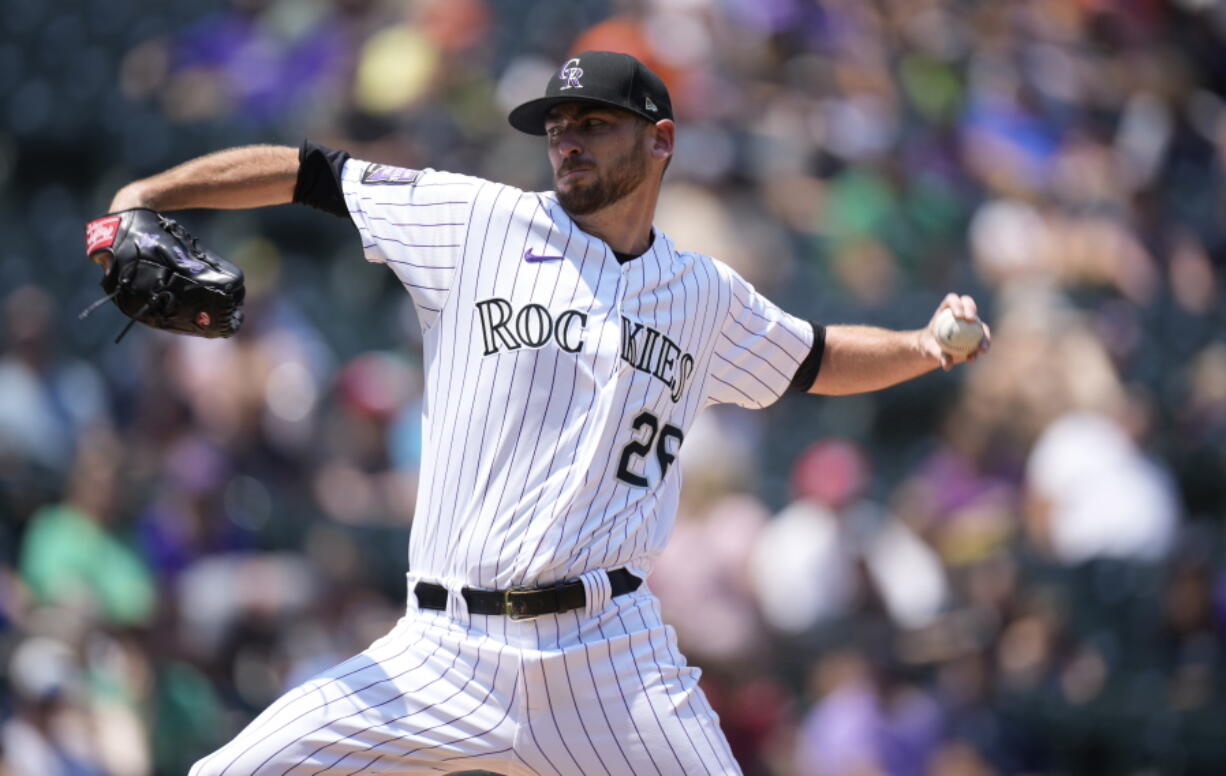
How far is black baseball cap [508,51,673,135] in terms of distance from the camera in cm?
328

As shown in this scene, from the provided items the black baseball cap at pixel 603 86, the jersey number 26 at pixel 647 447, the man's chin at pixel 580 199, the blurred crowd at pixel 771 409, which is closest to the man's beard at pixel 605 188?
the man's chin at pixel 580 199

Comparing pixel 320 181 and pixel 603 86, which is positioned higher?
pixel 603 86

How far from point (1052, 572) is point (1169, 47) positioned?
13.5 feet

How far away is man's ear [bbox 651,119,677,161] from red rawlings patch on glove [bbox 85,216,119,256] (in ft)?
3.80

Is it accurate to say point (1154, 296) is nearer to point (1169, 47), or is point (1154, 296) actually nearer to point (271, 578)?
point (1169, 47)

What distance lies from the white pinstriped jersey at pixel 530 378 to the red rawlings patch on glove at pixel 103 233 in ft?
1.60

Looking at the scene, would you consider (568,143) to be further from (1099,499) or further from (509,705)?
(1099,499)

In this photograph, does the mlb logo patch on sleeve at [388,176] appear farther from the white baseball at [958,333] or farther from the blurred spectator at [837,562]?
the blurred spectator at [837,562]

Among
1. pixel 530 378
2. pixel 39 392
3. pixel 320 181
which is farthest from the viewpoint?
pixel 39 392

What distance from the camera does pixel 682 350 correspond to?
3.40 meters

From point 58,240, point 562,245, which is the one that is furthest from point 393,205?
point 58,240

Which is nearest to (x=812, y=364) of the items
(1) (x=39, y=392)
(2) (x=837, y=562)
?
(2) (x=837, y=562)

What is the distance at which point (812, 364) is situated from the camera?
370 cm

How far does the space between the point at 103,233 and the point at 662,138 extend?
122 centimetres
